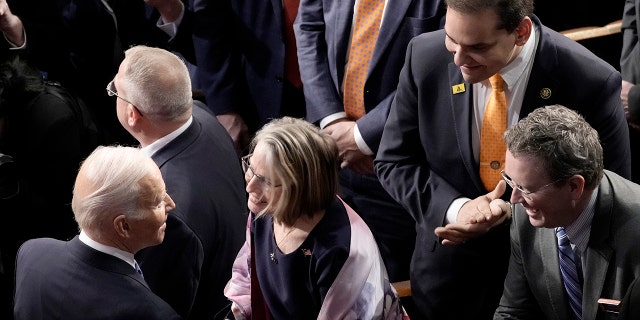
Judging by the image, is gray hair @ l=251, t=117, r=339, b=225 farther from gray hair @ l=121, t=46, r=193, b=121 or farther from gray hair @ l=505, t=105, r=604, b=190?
gray hair @ l=505, t=105, r=604, b=190

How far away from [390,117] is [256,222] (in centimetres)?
59

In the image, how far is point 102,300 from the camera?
273 centimetres

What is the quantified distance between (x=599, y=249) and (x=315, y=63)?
1.52 metres

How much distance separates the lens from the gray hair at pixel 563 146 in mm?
2645

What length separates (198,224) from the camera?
129 inches

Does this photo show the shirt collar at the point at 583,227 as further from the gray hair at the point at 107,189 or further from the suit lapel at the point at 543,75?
the gray hair at the point at 107,189

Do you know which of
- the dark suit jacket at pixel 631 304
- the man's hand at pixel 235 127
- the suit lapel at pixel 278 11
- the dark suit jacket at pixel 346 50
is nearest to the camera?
the dark suit jacket at pixel 631 304

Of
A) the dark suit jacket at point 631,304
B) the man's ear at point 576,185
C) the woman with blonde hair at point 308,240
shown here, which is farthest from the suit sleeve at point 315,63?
the dark suit jacket at point 631,304

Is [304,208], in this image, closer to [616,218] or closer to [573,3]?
[616,218]

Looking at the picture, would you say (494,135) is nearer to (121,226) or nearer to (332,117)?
(332,117)

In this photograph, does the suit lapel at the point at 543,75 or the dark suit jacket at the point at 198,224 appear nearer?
the suit lapel at the point at 543,75

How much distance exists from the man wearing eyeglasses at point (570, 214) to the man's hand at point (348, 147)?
950 millimetres

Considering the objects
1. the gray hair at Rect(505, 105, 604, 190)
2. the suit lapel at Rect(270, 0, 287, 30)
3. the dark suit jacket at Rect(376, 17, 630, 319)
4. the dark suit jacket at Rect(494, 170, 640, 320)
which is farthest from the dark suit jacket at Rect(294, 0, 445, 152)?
the gray hair at Rect(505, 105, 604, 190)

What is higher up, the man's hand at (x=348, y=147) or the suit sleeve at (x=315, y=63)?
the suit sleeve at (x=315, y=63)
